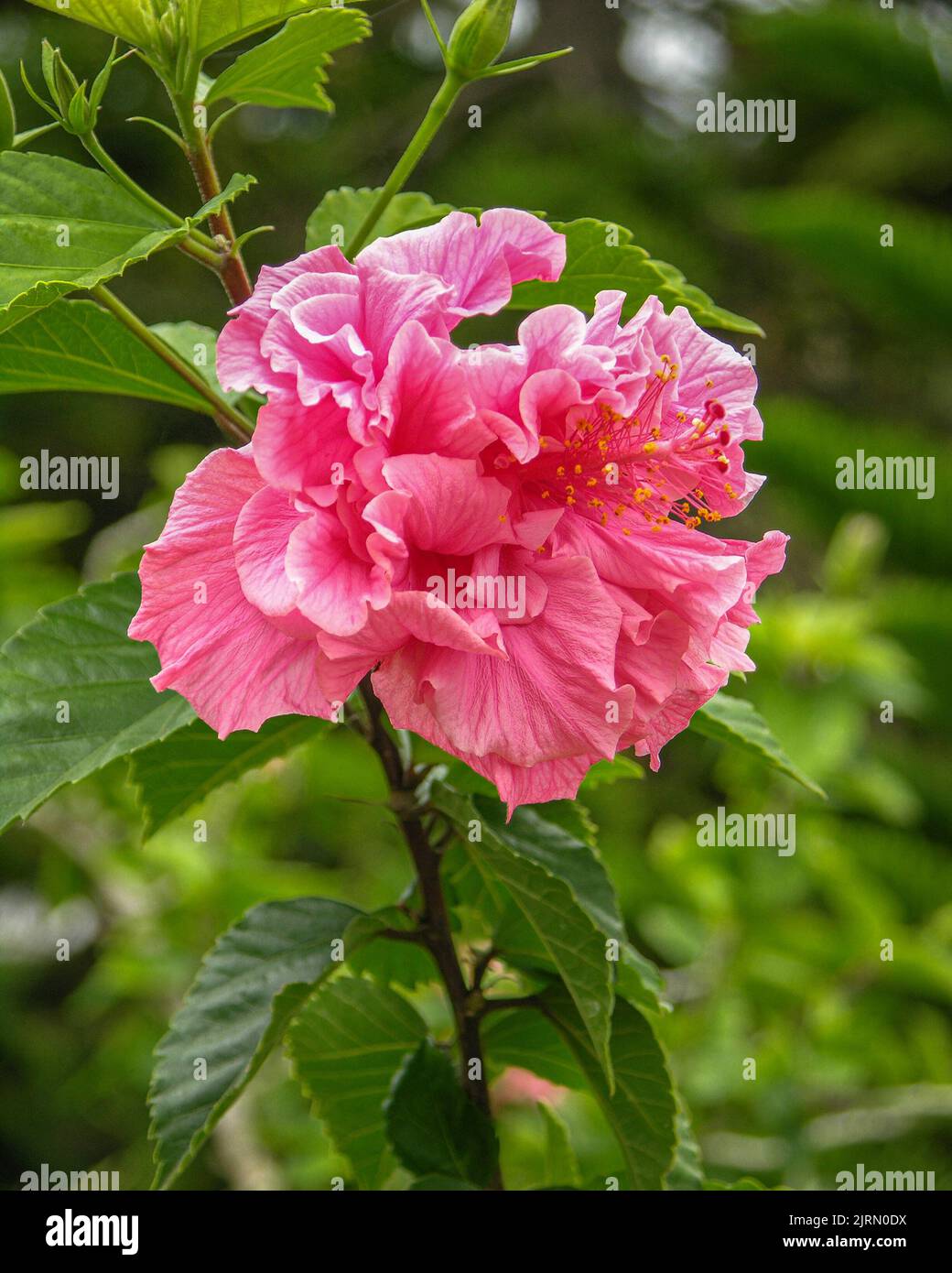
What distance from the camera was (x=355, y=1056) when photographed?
0.93 metres

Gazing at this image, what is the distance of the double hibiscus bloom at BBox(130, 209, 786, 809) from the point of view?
57 cm

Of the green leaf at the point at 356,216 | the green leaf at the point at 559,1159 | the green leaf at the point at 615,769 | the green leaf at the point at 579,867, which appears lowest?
the green leaf at the point at 559,1159

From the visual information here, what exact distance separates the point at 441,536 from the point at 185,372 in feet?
0.75

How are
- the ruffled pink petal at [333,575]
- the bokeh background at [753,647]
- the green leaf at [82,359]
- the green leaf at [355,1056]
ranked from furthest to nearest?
the bokeh background at [753,647] → the green leaf at [355,1056] → the green leaf at [82,359] → the ruffled pink petal at [333,575]

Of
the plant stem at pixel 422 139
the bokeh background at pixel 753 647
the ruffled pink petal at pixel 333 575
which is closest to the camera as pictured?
the ruffled pink petal at pixel 333 575

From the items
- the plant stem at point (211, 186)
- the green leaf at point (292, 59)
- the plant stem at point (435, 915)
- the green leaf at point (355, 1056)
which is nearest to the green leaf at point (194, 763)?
the plant stem at point (435, 915)

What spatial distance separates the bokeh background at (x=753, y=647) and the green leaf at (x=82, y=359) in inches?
11.0

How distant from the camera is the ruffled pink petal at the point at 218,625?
0.60m

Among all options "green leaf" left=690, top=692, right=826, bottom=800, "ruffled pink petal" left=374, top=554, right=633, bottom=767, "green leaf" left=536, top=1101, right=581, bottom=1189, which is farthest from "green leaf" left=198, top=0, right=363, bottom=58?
"green leaf" left=536, top=1101, right=581, bottom=1189

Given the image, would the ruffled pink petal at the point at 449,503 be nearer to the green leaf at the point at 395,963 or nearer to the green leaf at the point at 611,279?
the green leaf at the point at 611,279

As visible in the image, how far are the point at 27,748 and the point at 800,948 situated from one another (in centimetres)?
168

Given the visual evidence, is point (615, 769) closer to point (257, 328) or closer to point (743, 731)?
point (743, 731)

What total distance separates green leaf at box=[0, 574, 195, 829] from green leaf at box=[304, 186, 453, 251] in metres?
0.24

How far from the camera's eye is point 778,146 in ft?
17.4
